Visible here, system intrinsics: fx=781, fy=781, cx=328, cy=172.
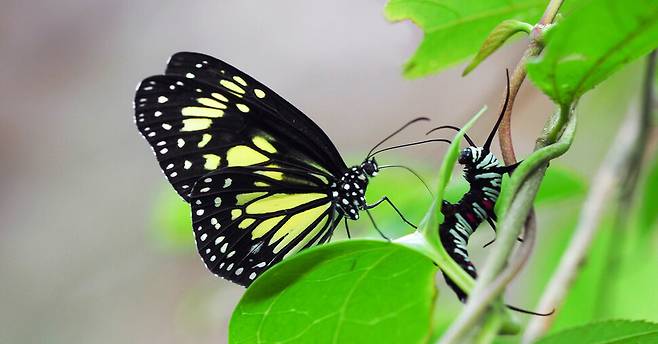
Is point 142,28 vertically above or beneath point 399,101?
above

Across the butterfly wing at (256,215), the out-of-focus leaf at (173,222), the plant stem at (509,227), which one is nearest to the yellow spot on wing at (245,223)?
the butterfly wing at (256,215)

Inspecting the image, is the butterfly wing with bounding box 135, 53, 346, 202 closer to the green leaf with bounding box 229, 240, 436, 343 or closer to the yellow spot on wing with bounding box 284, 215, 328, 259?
the yellow spot on wing with bounding box 284, 215, 328, 259

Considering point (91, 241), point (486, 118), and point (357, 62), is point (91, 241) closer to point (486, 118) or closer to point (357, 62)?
point (357, 62)

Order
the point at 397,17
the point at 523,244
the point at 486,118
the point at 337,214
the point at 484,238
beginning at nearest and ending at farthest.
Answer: the point at 523,244 < the point at 397,17 < the point at 337,214 < the point at 486,118 < the point at 484,238

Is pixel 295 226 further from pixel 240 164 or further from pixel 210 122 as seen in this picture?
pixel 210 122

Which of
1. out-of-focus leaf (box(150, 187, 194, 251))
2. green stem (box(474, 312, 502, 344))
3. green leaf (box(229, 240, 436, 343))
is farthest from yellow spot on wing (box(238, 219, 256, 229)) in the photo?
green stem (box(474, 312, 502, 344))

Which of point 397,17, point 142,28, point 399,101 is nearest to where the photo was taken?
point 397,17

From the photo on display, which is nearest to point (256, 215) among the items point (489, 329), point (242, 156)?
point (242, 156)

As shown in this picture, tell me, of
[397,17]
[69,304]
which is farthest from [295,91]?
[397,17]

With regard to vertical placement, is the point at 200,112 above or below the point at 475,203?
above
